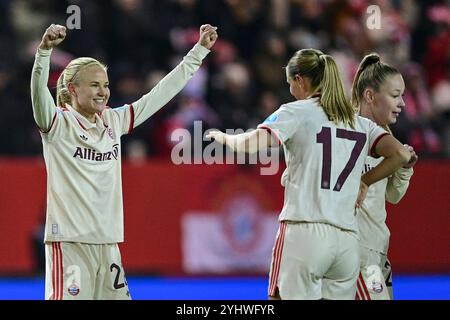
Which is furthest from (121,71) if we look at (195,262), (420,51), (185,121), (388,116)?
(388,116)

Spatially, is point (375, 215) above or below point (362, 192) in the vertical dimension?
below

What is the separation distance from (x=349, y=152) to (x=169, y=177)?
6511mm

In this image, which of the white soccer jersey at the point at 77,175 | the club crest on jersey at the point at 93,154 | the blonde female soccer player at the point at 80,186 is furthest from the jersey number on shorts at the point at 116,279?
the club crest on jersey at the point at 93,154

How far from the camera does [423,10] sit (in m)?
15.6

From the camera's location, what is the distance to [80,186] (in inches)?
261

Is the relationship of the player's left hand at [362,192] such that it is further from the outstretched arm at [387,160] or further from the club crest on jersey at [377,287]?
the club crest on jersey at [377,287]

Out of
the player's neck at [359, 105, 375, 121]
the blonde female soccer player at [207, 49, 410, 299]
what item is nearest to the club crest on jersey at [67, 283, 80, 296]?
the blonde female soccer player at [207, 49, 410, 299]

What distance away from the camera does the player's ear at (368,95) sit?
7109mm

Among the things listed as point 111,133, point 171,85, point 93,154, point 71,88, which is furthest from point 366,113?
point 71,88

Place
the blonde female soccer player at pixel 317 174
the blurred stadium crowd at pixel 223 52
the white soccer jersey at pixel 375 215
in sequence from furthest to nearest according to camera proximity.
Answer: the blurred stadium crowd at pixel 223 52 → the white soccer jersey at pixel 375 215 → the blonde female soccer player at pixel 317 174

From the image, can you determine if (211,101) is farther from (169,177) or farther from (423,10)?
(423,10)

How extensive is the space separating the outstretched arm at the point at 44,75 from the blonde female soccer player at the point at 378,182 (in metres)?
2.08

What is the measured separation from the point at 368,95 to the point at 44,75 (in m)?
2.17

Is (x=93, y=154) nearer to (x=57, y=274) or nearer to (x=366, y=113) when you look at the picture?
(x=57, y=274)
